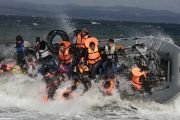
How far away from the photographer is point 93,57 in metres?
11.5

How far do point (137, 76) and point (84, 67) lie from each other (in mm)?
1354

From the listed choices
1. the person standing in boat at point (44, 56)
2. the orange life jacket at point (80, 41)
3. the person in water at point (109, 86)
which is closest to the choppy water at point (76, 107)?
the person in water at point (109, 86)

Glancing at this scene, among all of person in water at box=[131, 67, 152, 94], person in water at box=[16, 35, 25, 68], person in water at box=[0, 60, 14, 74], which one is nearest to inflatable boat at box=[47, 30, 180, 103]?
person in water at box=[131, 67, 152, 94]

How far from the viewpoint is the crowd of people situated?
36.7 feet

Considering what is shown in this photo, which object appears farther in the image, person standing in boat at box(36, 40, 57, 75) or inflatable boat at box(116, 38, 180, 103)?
person standing in boat at box(36, 40, 57, 75)

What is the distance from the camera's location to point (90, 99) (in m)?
11.4

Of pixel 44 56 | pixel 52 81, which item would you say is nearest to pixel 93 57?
pixel 52 81

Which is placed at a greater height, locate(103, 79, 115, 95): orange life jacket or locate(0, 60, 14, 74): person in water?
locate(0, 60, 14, 74): person in water

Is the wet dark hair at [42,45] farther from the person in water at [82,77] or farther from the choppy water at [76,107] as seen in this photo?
the person in water at [82,77]

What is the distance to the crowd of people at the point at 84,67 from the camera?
11195 mm

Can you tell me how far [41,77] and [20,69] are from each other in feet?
2.74

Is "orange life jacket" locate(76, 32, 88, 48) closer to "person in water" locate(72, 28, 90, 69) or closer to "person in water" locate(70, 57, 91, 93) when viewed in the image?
"person in water" locate(72, 28, 90, 69)

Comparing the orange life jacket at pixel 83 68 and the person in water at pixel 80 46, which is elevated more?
the person in water at pixel 80 46

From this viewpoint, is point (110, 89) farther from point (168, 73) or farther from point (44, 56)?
point (44, 56)
